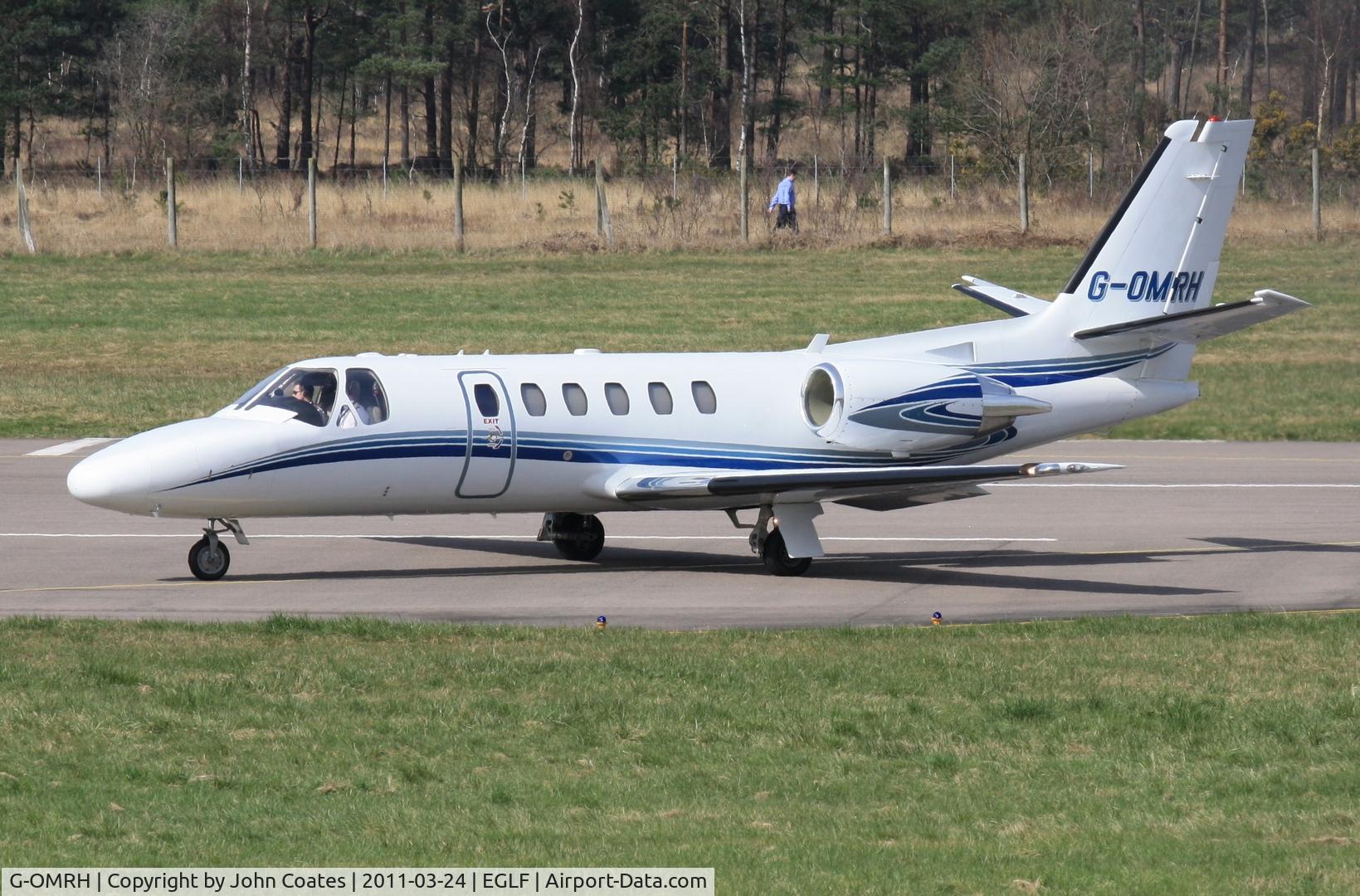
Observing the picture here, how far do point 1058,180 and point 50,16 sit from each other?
41005 mm

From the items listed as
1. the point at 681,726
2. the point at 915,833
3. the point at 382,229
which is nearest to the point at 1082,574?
the point at 681,726

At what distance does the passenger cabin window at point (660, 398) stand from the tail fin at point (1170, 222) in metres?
5.21

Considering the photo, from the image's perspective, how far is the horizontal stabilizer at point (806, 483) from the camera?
59.9 ft

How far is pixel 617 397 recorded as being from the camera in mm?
19422

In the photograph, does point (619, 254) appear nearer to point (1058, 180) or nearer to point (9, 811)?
point (1058, 180)

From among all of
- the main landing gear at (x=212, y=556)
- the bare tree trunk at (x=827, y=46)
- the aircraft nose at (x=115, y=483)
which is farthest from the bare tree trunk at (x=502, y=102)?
the aircraft nose at (x=115, y=483)

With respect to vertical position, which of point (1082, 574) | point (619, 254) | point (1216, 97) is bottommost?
point (1082, 574)

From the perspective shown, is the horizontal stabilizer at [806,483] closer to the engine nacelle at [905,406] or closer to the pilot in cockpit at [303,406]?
the engine nacelle at [905,406]

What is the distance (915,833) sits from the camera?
9305mm

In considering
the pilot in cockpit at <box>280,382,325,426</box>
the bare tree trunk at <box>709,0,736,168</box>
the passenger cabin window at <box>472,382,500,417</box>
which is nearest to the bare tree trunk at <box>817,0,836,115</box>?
the bare tree trunk at <box>709,0,736,168</box>

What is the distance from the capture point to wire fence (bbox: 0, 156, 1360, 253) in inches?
1906

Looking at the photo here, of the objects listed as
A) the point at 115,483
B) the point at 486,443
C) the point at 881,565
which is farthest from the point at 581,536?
the point at 115,483

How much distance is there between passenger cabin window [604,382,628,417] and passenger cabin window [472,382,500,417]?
4.09ft

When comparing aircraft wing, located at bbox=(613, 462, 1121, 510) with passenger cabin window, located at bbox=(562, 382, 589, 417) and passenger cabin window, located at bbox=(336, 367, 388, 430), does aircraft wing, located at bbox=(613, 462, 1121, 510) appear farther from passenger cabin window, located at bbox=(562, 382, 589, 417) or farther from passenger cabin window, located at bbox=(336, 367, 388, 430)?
passenger cabin window, located at bbox=(336, 367, 388, 430)
